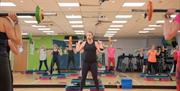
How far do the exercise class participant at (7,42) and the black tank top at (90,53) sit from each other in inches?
118

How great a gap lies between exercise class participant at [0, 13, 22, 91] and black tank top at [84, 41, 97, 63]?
3003mm

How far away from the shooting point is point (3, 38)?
242cm

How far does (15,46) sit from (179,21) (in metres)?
1.59

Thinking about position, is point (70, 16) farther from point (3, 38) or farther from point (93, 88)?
point (3, 38)

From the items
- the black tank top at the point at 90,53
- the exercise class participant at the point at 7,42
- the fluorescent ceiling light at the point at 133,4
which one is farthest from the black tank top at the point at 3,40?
the fluorescent ceiling light at the point at 133,4

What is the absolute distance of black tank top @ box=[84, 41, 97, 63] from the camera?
5793 millimetres

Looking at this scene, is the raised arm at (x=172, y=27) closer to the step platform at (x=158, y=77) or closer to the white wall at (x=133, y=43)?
the step platform at (x=158, y=77)

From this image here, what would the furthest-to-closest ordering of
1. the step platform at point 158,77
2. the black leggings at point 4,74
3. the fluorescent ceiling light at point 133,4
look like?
the step platform at point 158,77, the fluorescent ceiling light at point 133,4, the black leggings at point 4,74

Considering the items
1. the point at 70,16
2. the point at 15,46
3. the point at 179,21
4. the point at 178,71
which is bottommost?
the point at 178,71

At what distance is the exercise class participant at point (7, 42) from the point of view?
7.53ft

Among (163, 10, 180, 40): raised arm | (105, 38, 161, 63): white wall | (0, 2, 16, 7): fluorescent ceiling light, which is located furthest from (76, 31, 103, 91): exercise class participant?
(105, 38, 161, 63): white wall

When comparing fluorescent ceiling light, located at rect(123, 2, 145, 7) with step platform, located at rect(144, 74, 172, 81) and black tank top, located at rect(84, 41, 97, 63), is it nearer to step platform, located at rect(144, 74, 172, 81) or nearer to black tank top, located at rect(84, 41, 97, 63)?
step platform, located at rect(144, 74, 172, 81)

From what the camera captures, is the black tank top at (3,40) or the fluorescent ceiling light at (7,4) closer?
the black tank top at (3,40)

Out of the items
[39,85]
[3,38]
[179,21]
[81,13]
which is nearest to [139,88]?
[39,85]
